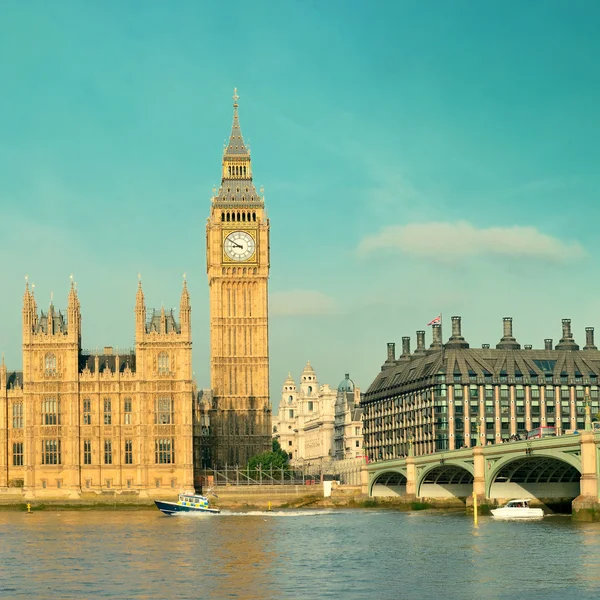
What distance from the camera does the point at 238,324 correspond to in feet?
581

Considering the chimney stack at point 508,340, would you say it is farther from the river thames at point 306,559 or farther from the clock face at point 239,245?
the river thames at point 306,559

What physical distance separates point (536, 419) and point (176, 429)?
1997 inches

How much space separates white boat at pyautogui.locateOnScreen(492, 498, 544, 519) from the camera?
11719 cm

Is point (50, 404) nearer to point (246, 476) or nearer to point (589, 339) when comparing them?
point (246, 476)

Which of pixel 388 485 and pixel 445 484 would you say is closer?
pixel 445 484

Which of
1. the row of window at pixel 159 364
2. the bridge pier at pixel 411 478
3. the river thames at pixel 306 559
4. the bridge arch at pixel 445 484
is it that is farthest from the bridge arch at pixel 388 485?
the river thames at pixel 306 559

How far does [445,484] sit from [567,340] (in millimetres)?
51223

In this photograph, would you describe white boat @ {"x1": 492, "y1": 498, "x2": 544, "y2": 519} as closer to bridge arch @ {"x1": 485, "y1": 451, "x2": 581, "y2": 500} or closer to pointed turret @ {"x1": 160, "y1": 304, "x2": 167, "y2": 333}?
bridge arch @ {"x1": 485, "y1": 451, "x2": 581, "y2": 500}

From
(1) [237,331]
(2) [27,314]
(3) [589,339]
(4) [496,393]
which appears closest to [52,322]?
(2) [27,314]

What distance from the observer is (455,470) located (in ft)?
467

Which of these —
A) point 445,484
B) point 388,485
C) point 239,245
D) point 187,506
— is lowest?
point 187,506

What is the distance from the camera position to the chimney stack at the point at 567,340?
19238cm

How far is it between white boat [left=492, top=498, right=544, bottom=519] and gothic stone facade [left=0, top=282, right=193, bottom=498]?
4877cm

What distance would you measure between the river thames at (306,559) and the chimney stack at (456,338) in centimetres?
7208
